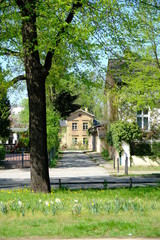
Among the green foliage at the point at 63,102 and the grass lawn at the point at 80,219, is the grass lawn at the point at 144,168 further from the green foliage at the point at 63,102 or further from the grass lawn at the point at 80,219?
the grass lawn at the point at 80,219

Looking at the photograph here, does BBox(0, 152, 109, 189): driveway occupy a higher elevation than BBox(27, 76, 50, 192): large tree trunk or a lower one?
lower

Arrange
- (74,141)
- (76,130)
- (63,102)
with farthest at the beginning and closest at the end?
(76,130) < (74,141) < (63,102)

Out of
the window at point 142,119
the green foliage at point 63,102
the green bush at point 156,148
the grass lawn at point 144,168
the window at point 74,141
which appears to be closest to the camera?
the grass lawn at point 144,168

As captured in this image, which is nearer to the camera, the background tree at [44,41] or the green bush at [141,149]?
the background tree at [44,41]

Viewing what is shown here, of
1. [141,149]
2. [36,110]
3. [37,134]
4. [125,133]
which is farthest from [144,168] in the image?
[36,110]

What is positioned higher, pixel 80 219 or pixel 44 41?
pixel 44 41

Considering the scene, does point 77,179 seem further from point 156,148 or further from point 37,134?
point 156,148

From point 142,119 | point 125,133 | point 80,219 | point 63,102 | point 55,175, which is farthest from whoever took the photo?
point 63,102

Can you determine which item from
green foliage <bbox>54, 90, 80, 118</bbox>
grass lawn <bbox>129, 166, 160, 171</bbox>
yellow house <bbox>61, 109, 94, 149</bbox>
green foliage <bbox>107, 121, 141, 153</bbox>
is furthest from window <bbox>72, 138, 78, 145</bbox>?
grass lawn <bbox>129, 166, 160, 171</bbox>

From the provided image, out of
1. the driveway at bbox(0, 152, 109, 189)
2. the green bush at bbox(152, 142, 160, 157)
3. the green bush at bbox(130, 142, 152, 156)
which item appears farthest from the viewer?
the green bush at bbox(130, 142, 152, 156)

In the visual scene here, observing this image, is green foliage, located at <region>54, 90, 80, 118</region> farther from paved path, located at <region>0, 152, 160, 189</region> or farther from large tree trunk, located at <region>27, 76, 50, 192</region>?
large tree trunk, located at <region>27, 76, 50, 192</region>

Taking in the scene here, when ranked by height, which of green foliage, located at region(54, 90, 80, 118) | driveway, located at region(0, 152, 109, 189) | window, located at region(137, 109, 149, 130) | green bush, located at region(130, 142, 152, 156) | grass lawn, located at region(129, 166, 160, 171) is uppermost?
green foliage, located at region(54, 90, 80, 118)

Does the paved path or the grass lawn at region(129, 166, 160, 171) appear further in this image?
the grass lawn at region(129, 166, 160, 171)

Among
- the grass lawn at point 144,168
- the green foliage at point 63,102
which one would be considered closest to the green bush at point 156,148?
the grass lawn at point 144,168
